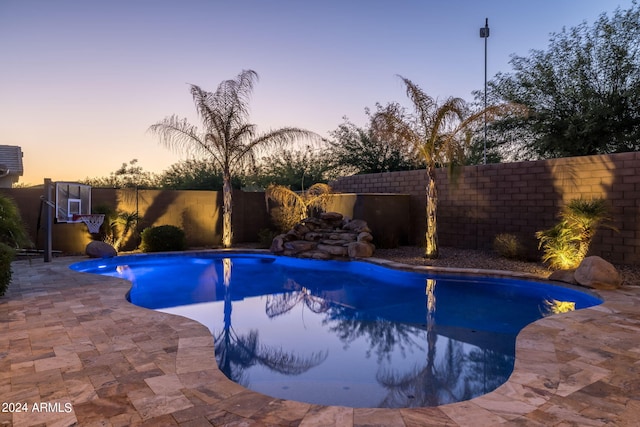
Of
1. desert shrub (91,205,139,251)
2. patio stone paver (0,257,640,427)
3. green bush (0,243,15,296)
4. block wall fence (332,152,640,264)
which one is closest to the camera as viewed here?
patio stone paver (0,257,640,427)

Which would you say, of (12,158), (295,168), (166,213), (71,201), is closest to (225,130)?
(166,213)

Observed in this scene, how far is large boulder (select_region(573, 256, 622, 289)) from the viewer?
5969 millimetres

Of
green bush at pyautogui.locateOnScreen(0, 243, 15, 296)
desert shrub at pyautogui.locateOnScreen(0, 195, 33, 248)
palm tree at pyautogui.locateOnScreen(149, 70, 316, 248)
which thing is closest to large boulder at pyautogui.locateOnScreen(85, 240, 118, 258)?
palm tree at pyautogui.locateOnScreen(149, 70, 316, 248)

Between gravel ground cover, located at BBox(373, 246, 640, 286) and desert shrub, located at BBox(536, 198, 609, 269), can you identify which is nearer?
desert shrub, located at BBox(536, 198, 609, 269)

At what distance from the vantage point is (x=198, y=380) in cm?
278

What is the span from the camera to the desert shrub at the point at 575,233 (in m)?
6.86

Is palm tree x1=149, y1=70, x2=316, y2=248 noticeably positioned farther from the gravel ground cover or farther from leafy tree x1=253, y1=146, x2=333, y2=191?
leafy tree x1=253, y1=146, x2=333, y2=191

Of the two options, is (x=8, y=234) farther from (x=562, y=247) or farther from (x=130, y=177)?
(x=130, y=177)

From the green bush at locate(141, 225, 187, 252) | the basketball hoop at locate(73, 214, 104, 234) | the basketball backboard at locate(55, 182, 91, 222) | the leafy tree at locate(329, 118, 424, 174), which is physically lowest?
the green bush at locate(141, 225, 187, 252)

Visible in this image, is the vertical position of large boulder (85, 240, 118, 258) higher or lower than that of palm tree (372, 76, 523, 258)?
lower

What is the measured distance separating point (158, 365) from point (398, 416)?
187 cm

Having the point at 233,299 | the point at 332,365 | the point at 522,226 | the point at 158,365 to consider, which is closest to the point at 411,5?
the point at 522,226

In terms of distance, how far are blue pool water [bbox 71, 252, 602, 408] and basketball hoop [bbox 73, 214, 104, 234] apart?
92 cm

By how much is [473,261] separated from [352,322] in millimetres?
4463
